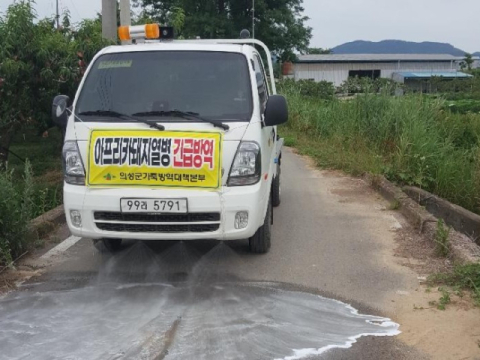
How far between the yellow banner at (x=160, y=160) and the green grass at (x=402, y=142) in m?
5.10

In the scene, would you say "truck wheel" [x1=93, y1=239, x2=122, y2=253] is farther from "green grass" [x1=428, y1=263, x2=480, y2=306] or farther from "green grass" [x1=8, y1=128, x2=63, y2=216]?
A: "green grass" [x1=428, y1=263, x2=480, y2=306]

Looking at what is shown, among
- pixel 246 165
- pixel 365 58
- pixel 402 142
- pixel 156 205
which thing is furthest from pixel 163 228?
pixel 365 58

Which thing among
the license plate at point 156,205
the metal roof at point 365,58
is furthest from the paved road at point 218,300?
the metal roof at point 365,58

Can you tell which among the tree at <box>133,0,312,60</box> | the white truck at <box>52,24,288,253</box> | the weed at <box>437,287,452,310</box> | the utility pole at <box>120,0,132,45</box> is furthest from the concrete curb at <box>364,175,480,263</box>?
the tree at <box>133,0,312,60</box>

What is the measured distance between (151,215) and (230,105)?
1255 mm

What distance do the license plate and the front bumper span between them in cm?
4

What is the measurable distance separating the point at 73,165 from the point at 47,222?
180 centimetres

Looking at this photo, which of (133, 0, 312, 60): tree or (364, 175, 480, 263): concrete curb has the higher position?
(133, 0, 312, 60): tree

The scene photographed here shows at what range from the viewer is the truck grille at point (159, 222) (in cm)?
495

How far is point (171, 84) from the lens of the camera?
5.58 m

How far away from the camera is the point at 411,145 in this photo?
965cm

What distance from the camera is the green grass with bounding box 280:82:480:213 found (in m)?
9.23

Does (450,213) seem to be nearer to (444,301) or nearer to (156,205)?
(444,301)

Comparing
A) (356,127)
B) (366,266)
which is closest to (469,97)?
(356,127)
